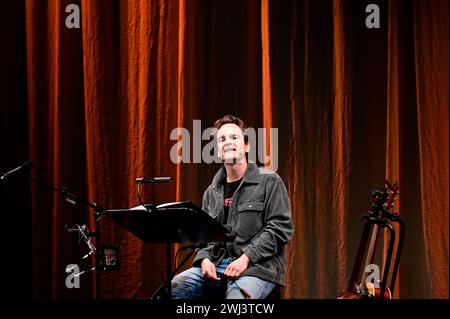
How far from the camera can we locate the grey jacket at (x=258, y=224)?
8.77ft

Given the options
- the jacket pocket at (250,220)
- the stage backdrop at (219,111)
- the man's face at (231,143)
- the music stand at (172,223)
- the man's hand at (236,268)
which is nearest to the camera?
the music stand at (172,223)

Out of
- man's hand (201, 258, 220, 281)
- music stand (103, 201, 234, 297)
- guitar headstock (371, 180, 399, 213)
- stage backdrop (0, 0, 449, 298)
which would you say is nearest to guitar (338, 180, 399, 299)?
guitar headstock (371, 180, 399, 213)

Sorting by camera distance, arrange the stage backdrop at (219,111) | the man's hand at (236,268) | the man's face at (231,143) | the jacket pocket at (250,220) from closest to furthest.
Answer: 1. the man's hand at (236,268)
2. the jacket pocket at (250,220)
3. the man's face at (231,143)
4. the stage backdrop at (219,111)

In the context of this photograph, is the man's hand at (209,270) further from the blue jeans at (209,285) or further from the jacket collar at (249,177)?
the jacket collar at (249,177)

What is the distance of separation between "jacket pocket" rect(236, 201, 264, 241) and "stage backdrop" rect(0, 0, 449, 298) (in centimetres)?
85

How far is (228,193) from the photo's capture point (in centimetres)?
295

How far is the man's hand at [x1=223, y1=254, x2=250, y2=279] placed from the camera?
8.55ft

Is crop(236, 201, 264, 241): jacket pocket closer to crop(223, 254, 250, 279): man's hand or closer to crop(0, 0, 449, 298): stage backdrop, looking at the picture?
crop(223, 254, 250, 279): man's hand

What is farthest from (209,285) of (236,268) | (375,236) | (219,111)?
(219,111)

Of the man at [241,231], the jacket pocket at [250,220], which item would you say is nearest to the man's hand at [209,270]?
the man at [241,231]

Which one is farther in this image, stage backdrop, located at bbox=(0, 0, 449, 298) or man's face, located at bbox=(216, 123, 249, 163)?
stage backdrop, located at bbox=(0, 0, 449, 298)

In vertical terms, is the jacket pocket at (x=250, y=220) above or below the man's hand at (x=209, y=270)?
above
